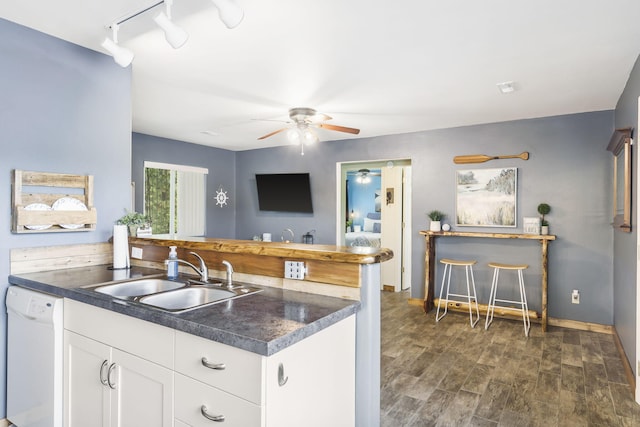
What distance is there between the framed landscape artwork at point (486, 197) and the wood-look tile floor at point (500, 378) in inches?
49.0

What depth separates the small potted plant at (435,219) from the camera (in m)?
4.85

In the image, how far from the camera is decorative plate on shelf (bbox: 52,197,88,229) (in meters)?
2.42

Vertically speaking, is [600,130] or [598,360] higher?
[600,130]

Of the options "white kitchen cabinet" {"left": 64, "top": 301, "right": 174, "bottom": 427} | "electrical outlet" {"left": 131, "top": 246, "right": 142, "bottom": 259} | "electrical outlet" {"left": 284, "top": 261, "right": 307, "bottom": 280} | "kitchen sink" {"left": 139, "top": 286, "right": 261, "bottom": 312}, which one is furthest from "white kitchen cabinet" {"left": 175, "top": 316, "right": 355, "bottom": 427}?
"electrical outlet" {"left": 131, "top": 246, "right": 142, "bottom": 259}

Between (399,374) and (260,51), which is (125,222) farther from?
(399,374)

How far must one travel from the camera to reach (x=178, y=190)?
5984 mm

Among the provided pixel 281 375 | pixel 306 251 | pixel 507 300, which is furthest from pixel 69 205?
pixel 507 300

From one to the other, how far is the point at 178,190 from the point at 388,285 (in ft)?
12.1

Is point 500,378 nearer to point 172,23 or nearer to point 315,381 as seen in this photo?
point 315,381

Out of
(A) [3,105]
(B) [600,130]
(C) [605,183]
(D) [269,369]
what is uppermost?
(B) [600,130]

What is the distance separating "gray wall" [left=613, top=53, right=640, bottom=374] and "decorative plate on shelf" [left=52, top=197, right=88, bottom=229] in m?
3.89

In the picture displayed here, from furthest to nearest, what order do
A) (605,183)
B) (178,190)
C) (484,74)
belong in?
(178,190) → (605,183) → (484,74)

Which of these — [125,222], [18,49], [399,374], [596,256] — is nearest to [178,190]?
[125,222]

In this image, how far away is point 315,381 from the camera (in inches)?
57.9
